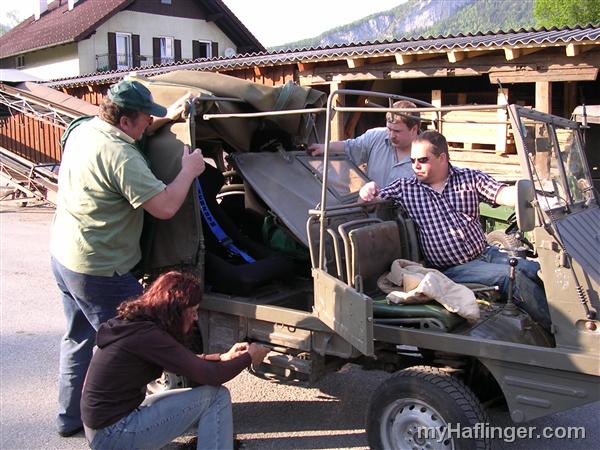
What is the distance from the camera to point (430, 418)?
360cm

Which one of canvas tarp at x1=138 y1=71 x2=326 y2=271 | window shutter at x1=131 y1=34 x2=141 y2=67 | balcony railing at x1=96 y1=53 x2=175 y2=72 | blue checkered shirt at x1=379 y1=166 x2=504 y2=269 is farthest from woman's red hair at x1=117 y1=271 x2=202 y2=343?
window shutter at x1=131 y1=34 x2=141 y2=67

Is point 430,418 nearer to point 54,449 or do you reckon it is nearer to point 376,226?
point 376,226

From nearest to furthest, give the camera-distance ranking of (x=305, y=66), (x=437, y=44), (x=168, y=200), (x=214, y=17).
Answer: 1. (x=168, y=200)
2. (x=437, y=44)
3. (x=305, y=66)
4. (x=214, y=17)

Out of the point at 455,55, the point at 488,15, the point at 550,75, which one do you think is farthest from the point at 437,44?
the point at 488,15

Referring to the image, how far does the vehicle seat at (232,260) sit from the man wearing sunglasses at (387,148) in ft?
2.80

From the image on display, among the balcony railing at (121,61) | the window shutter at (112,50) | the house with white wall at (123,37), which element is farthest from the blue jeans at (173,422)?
the window shutter at (112,50)

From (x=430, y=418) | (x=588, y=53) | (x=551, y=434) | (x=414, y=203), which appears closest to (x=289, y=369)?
(x=430, y=418)

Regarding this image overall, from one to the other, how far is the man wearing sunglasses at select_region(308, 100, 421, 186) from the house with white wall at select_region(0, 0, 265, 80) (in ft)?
87.1

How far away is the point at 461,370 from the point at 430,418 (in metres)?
0.37

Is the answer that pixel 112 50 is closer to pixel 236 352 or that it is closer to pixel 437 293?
pixel 236 352

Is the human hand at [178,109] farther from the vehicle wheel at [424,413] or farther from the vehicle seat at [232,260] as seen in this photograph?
the vehicle wheel at [424,413]

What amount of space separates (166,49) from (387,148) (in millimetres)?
30364

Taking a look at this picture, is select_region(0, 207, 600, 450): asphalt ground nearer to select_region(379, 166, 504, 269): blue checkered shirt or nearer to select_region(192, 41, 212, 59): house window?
select_region(379, 166, 504, 269): blue checkered shirt

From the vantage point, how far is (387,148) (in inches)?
212
